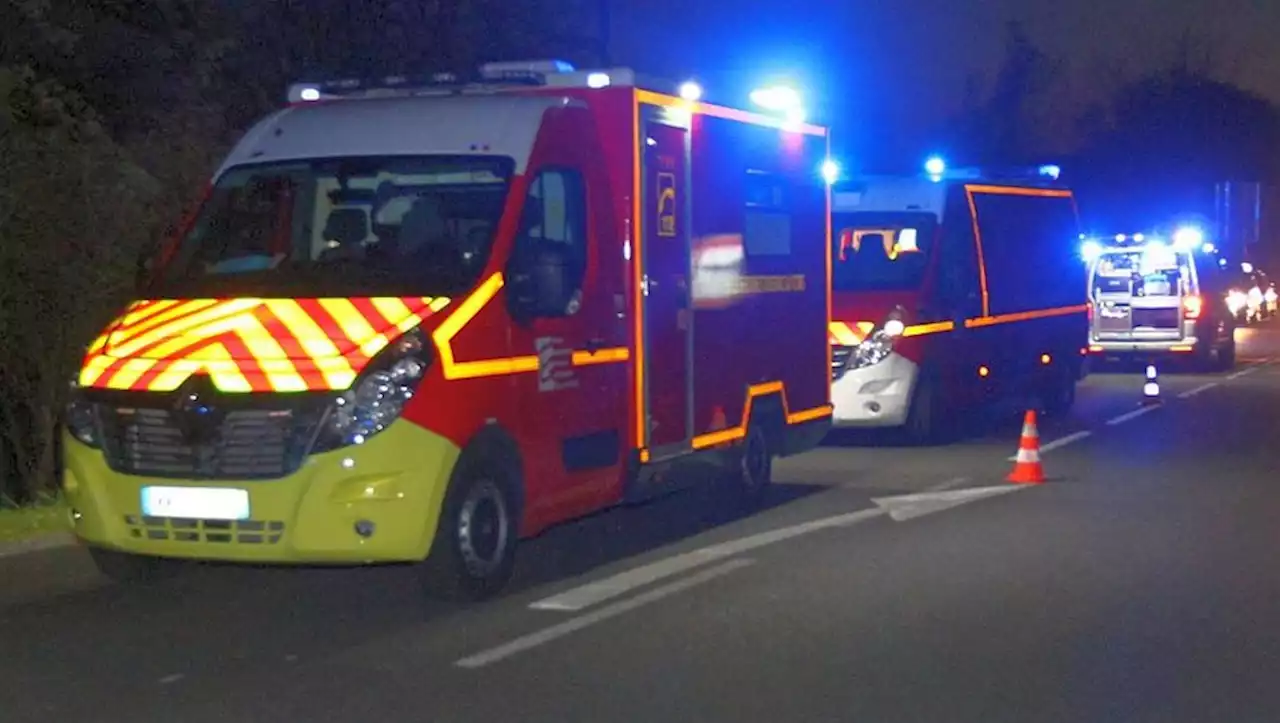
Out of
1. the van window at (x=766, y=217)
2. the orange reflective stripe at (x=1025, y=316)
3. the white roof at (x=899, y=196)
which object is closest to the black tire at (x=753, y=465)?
the van window at (x=766, y=217)

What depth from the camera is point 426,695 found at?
24.6 feet

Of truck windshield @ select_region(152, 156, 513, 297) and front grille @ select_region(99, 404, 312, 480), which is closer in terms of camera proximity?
front grille @ select_region(99, 404, 312, 480)

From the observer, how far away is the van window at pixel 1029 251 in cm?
1861

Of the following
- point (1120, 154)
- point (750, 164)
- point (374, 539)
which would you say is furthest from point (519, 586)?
point (1120, 154)

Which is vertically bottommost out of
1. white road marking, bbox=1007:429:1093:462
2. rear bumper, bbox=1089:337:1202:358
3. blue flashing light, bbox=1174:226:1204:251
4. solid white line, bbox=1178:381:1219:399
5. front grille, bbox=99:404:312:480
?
solid white line, bbox=1178:381:1219:399

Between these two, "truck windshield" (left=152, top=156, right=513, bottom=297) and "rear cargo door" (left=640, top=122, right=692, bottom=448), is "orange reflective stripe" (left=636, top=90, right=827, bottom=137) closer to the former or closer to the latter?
"rear cargo door" (left=640, top=122, right=692, bottom=448)

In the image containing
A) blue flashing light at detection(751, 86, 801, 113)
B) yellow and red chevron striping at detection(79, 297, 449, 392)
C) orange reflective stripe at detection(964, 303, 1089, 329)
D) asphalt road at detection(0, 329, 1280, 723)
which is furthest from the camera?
orange reflective stripe at detection(964, 303, 1089, 329)

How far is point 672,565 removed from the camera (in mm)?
10477

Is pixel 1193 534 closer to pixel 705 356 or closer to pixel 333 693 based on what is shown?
pixel 705 356

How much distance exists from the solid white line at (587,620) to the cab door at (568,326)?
745mm

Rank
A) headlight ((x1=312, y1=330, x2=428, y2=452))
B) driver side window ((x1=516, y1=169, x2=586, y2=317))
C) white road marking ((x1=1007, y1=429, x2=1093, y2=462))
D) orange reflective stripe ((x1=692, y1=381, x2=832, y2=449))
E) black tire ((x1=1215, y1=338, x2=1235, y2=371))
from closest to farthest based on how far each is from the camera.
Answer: headlight ((x1=312, y1=330, x2=428, y2=452)) < driver side window ((x1=516, y1=169, x2=586, y2=317)) < orange reflective stripe ((x1=692, y1=381, x2=832, y2=449)) < white road marking ((x1=1007, y1=429, x2=1093, y2=462)) < black tire ((x1=1215, y1=338, x2=1235, y2=371))

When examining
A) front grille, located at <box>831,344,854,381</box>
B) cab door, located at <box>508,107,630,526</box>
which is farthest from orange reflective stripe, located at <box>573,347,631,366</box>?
front grille, located at <box>831,344,854,381</box>

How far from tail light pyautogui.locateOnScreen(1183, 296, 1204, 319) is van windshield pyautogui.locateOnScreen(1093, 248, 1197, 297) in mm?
106

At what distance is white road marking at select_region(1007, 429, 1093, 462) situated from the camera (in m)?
16.9
